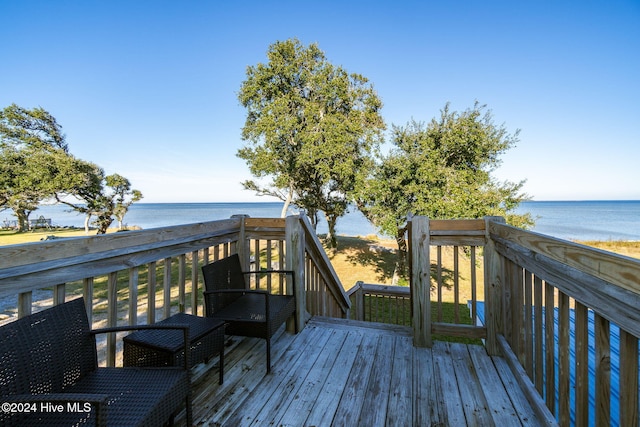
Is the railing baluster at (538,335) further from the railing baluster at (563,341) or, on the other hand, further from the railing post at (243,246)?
the railing post at (243,246)

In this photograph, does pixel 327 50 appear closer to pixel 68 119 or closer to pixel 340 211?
pixel 340 211

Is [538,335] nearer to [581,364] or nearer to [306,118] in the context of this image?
[581,364]

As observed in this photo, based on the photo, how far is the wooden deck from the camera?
1.55 meters

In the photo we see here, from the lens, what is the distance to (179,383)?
124cm

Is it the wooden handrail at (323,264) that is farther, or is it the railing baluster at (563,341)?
the wooden handrail at (323,264)

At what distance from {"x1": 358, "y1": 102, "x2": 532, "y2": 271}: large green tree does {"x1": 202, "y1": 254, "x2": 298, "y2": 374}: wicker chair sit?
5.62 meters

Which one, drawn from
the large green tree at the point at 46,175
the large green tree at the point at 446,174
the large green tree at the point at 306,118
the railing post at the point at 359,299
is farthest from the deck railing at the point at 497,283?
the large green tree at the point at 46,175

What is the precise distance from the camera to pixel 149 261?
1.86 m

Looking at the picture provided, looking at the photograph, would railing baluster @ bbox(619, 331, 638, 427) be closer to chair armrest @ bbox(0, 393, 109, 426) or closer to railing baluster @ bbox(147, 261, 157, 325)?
chair armrest @ bbox(0, 393, 109, 426)

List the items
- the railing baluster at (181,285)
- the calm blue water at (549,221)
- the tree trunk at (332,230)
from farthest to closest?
the calm blue water at (549,221)
the tree trunk at (332,230)
the railing baluster at (181,285)

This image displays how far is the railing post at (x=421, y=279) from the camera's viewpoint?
92.5 inches

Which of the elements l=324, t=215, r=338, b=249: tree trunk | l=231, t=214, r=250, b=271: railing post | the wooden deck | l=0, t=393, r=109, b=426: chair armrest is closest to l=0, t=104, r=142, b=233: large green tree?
l=324, t=215, r=338, b=249: tree trunk

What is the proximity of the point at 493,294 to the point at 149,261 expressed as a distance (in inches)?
108

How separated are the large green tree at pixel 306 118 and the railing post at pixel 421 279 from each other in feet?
24.5
